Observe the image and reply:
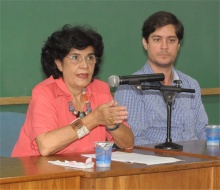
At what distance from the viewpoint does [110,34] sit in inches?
188

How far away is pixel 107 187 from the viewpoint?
263 cm

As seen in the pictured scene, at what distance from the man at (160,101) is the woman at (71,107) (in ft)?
0.94

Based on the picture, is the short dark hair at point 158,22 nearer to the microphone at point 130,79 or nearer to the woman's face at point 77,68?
the woman's face at point 77,68

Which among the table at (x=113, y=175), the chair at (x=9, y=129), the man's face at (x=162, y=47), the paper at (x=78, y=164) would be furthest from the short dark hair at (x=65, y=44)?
the paper at (x=78, y=164)

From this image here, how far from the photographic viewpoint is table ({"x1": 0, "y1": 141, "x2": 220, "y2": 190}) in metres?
2.49

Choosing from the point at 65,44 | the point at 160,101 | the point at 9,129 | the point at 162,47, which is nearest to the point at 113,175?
the point at 65,44

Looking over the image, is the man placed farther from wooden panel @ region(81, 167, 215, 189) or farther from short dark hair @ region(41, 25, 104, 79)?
wooden panel @ region(81, 167, 215, 189)

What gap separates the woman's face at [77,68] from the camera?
11.3 ft

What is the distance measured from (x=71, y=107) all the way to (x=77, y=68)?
230 millimetres

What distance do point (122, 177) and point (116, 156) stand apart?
366 millimetres

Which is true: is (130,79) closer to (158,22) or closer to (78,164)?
(78,164)

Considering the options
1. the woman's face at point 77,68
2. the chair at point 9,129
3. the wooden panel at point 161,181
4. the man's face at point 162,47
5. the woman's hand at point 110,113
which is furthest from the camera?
the man's face at point 162,47

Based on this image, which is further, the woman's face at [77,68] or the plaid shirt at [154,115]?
the plaid shirt at [154,115]

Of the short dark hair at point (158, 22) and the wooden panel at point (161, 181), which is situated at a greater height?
the short dark hair at point (158, 22)
